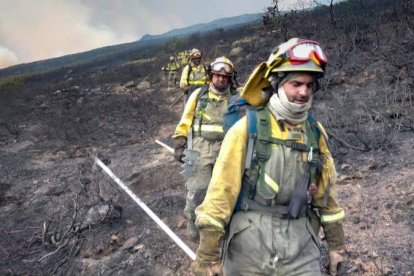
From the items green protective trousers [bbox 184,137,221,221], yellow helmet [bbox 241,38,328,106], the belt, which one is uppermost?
yellow helmet [bbox 241,38,328,106]

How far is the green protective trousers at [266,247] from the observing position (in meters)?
2.26

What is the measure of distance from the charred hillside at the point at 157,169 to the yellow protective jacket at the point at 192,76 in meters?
1.86

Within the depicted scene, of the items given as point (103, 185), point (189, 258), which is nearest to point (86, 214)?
point (103, 185)

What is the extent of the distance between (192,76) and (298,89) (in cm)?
842

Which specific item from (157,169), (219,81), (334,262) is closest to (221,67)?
(219,81)

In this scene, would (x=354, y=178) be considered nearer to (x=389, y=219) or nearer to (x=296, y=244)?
(x=389, y=219)

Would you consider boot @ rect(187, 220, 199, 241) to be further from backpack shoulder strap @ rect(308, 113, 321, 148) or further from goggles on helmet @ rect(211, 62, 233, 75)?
backpack shoulder strap @ rect(308, 113, 321, 148)

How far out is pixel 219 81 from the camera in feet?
15.7

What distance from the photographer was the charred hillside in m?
4.76

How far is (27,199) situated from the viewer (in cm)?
823

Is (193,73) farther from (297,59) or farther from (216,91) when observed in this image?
(297,59)

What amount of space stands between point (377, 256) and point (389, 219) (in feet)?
2.43

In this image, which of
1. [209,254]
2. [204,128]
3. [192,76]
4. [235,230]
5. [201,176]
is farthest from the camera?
[192,76]

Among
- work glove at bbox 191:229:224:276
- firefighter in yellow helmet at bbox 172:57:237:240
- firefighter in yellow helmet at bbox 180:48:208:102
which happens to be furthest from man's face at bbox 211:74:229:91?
firefighter in yellow helmet at bbox 180:48:208:102
